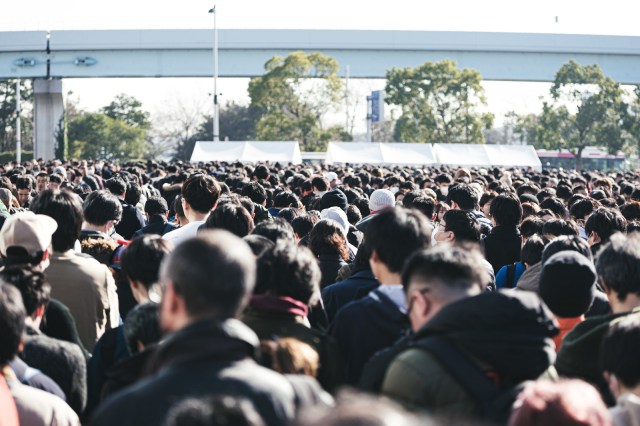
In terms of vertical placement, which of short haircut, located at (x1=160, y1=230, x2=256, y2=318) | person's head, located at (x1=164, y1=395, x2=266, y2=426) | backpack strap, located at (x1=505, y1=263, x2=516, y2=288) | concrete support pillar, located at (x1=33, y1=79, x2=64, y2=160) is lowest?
backpack strap, located at (x1=505, y1=263, x2=516, y2=288)

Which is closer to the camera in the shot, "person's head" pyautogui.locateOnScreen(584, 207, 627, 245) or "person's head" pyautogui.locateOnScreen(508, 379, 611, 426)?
"person's head" pyautogui.locateOnScreen(508, 379, 611, 426)

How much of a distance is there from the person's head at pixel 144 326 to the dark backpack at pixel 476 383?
1304 mm

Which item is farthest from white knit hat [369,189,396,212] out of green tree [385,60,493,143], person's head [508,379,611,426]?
green tree [385,60,493,143]

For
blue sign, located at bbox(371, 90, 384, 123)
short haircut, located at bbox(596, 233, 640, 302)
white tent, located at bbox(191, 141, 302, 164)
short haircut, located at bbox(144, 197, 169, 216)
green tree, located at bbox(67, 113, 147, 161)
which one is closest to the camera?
short haircut, located at bbox(596, 233, 640, 302)

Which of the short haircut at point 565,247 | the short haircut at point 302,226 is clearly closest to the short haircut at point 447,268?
the short haircut at point 565,247

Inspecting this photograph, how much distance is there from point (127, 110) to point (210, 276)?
258ft

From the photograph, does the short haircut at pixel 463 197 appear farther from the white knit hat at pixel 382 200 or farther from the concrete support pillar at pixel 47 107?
the concrete support pillar at pixel 47 107

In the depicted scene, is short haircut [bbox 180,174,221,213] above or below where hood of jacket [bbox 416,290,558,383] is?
above

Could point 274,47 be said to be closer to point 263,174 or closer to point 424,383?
point 263,174

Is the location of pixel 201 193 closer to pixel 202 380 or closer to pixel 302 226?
pixel 302 226

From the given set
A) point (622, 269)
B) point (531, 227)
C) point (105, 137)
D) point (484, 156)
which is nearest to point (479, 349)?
point (622, 269)

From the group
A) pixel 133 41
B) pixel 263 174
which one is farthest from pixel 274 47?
pixel 263 174

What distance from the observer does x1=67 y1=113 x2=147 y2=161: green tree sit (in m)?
71.8

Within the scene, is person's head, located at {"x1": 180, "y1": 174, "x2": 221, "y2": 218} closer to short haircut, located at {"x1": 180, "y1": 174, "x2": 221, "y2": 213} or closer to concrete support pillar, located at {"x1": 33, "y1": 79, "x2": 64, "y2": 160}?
short haircut, located at {"x1": 180, "y1": 174, "x2": 221, "y2": 213}
